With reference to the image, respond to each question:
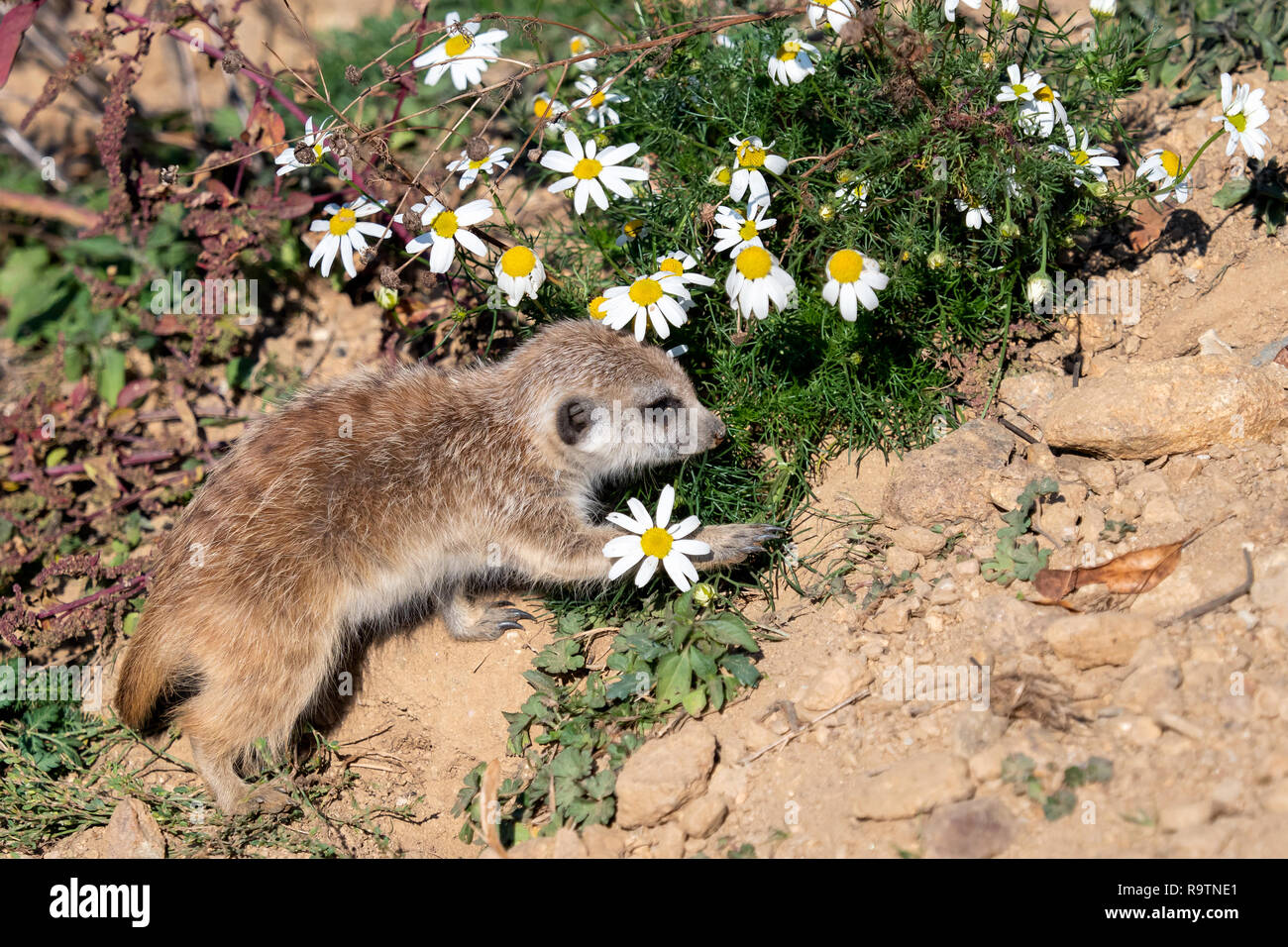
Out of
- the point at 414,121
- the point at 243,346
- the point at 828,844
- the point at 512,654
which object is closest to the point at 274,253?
the point at 243,346

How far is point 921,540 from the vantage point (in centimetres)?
402

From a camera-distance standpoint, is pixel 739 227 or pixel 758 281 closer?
pixel 758 281

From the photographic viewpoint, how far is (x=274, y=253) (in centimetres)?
588

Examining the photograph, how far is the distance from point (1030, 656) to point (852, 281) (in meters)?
1.58

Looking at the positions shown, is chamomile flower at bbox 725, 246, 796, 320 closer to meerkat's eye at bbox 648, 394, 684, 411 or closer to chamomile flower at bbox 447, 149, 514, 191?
meerkat's eye at bbox 648, 394, 684, 411

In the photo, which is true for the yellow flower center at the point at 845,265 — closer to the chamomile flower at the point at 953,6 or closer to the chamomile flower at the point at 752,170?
the chamomile flower at the point at 752,170

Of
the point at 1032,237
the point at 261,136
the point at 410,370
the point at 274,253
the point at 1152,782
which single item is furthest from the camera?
the point at 274,253

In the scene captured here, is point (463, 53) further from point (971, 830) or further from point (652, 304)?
point (971, 830)

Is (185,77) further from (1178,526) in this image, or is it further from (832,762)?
(1178,526)

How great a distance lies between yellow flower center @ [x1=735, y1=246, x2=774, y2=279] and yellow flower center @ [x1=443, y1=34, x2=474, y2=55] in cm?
183

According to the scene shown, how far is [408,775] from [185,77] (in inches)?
208

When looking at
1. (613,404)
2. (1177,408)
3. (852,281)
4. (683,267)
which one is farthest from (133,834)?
(1177,408)

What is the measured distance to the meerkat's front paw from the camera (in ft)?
13.7

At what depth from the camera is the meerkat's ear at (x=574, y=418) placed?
14.2ft
